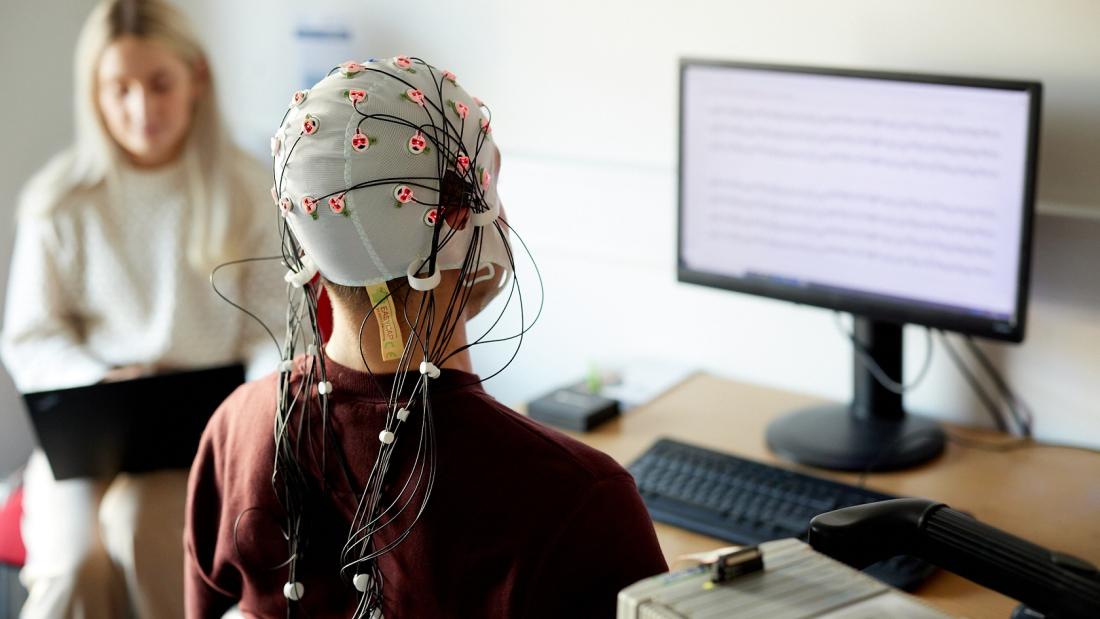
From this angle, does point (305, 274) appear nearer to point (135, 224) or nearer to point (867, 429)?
point (867, 429)

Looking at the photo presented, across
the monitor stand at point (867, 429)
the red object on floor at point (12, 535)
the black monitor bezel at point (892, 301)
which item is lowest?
the red object on floor at point (12, 535)

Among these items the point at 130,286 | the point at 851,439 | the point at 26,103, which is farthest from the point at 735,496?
the point at 26,103

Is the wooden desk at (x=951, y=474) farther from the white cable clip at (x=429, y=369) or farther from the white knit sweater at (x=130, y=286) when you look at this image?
the white knit sweater at (x=130, y=286)

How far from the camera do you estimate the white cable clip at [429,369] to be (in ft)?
3.23

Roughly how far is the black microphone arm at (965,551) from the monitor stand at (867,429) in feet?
2.37

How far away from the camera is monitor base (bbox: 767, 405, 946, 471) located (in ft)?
5.05

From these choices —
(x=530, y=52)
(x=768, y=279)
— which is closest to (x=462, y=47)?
(x=530, y=52)

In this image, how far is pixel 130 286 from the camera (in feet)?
6.95

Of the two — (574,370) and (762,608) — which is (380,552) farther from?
(574,370)

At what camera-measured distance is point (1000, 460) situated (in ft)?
5.08

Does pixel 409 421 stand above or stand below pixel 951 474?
above

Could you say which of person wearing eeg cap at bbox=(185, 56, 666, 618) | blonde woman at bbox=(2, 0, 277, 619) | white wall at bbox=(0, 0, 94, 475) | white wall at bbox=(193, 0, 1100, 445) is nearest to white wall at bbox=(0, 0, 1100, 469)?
white wall at bbox=(193, 0, 1100, 445)

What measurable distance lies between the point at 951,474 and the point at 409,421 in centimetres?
85

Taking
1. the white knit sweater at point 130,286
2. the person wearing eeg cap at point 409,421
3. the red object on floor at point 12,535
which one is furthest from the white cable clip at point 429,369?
the red object on floor at point 12,535
